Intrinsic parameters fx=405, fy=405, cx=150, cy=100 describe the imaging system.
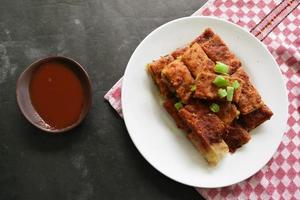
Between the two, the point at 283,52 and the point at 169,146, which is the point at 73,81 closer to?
the point at 169,146

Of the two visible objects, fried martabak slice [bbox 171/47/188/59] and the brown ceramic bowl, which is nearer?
the brown ceramic bowl

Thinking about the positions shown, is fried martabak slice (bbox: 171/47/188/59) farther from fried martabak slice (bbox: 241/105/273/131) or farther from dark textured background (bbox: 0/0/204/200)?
fried martabak slice (bbox: 241/105/273/131)

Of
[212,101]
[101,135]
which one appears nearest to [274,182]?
[212,101]

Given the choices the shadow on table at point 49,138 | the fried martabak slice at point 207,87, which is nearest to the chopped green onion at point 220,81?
the fried martabak slice at point 207,87

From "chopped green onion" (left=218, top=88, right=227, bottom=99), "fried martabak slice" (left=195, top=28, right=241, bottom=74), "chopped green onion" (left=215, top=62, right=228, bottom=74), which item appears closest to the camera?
"chopped green onion" (left=218, top=88, right=227, bottom=99)

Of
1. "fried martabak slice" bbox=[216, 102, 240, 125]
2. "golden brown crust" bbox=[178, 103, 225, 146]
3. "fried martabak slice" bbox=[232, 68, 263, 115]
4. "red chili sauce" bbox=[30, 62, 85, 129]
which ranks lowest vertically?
"red chili sauce" bbox=[30, 62, 85, 129]

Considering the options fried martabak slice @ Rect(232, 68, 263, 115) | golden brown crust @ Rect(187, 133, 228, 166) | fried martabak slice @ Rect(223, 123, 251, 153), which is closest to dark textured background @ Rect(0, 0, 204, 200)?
golden brown crust @ Rect(187, 133, 228, 166)

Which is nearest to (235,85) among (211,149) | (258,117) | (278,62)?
(258,117)

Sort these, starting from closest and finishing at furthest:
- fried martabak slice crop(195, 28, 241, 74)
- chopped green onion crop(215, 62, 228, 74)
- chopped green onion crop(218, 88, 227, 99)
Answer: chopped green onion crop(218, 88, 227, 99) → chopped green onion crop(215, 62, 228, 74) → fried martabak slice crop(195, 28, 241, 74)
